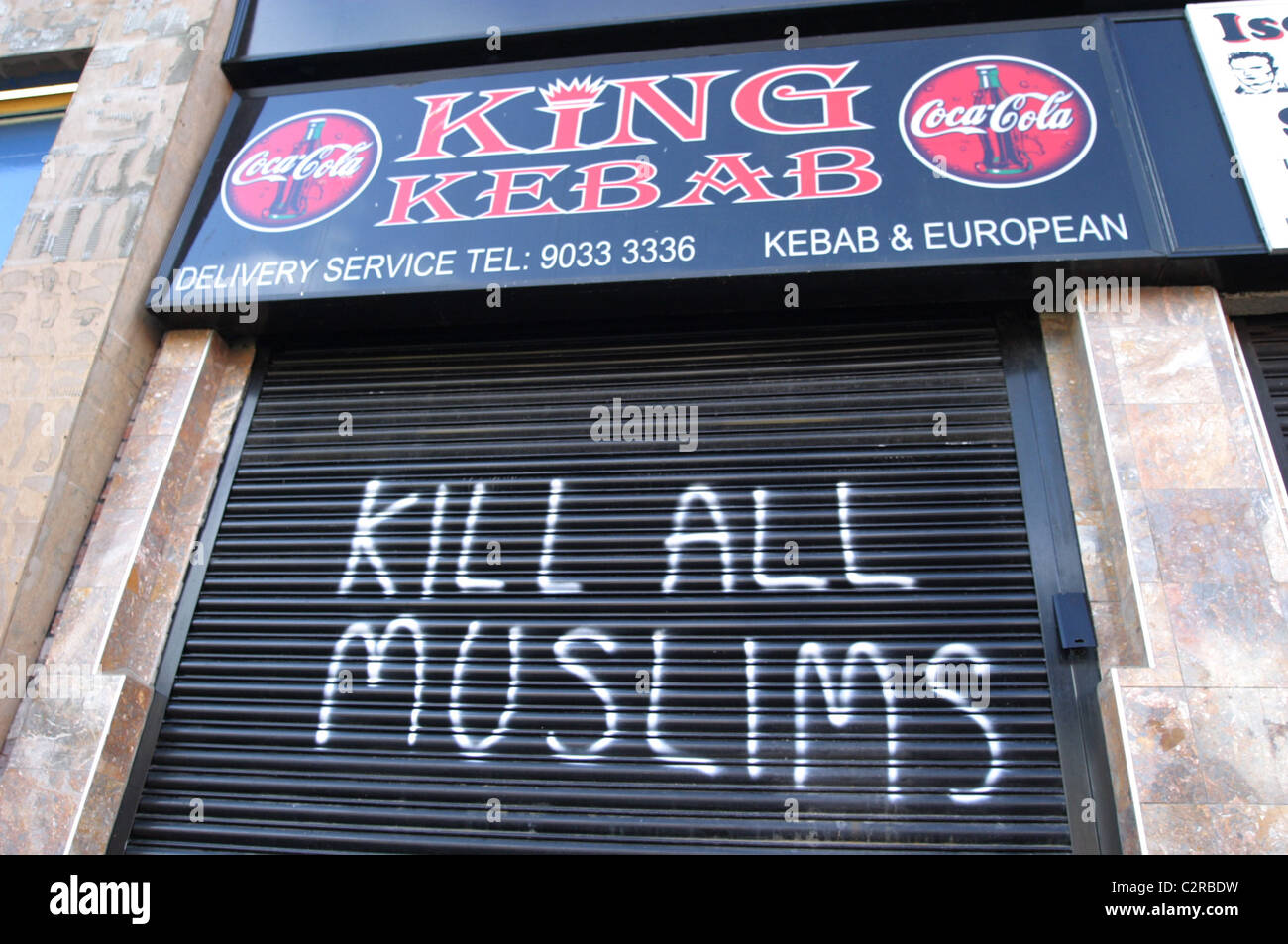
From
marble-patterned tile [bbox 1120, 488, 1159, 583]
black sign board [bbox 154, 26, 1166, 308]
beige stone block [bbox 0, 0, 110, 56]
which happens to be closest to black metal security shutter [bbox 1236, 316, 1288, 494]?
black sign board [bbox 154, 26, 1166, 308]

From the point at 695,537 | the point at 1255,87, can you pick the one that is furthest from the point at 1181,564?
the point at 1255,87

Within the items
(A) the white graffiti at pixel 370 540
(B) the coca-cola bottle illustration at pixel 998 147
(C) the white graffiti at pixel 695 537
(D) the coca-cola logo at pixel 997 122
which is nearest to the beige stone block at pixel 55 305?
(A) the white graffiti at pixel 370 540

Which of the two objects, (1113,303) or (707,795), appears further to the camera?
(1113,303)

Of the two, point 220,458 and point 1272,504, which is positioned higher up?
point 220,458

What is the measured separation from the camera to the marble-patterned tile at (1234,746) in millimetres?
3875

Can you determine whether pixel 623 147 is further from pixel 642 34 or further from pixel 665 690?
pixel 665 690

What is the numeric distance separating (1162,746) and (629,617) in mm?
2584

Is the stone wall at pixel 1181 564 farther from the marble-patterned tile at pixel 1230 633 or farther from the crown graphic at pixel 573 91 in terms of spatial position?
the crown graphic at pixel 573 91

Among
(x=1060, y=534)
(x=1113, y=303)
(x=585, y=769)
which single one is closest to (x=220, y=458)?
(x=585, y=769)

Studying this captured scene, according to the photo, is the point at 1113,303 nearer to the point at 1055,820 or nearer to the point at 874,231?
the point at 874,231
